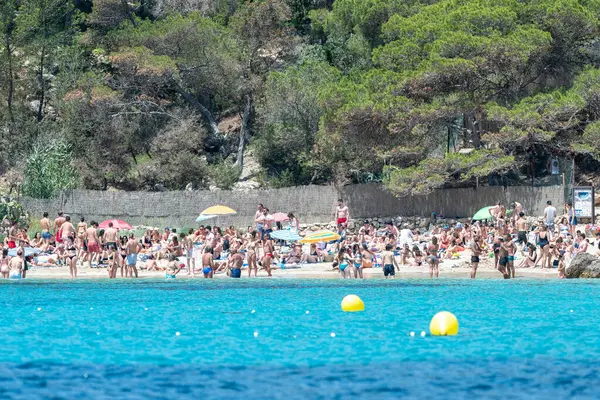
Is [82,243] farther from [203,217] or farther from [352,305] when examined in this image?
[352,305]

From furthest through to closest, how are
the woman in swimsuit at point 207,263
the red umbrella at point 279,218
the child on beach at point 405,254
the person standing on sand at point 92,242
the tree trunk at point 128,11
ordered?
the tree trunk at point 128,11 → the red umbrella at point 279,218 → the person standing on sand at point 92,242 → the child on beach at point 405,254 → the woman in swimsuit at point 207,263

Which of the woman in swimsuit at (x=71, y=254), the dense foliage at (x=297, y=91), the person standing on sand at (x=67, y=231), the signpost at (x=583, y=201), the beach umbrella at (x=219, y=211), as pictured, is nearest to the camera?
the woman in swimsuit at (x=71, y=254)

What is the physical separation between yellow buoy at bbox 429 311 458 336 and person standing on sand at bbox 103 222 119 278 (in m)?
13.7

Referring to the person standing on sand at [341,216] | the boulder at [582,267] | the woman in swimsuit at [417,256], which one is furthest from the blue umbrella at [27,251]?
the boulder at [582,267]

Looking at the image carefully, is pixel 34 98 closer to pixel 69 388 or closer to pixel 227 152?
pixel 227 152

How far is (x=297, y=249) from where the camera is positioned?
96.8 ft

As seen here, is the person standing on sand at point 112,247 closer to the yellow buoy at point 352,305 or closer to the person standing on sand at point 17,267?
the person standing on sand at point 17,267

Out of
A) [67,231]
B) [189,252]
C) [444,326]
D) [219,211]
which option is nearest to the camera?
[444,326]

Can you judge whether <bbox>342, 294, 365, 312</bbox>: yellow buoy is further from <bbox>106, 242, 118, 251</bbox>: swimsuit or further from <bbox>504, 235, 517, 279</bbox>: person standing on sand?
<bbox>106, 242, 118, 251</bbox>: swimsuit

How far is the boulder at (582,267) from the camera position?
24.6 m

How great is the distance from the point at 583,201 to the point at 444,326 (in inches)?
680

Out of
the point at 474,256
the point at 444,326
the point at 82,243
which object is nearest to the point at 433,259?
the point at 474,256

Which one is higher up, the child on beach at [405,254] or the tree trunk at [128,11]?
the tree trunk at [128,11]

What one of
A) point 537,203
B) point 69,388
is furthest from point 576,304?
point 537,203
